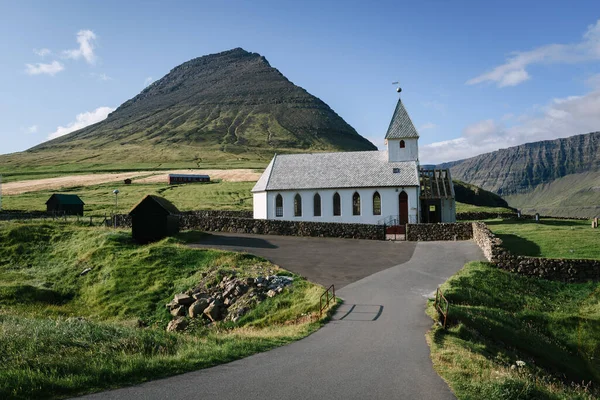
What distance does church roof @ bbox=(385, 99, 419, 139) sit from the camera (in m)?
54.4

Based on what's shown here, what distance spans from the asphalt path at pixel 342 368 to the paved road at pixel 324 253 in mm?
6716

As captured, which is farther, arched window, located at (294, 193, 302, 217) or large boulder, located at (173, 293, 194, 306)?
arched window, located at (294, 193, 302, 217)

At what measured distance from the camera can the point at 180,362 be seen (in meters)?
12.3

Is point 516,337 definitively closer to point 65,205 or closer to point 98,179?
point 65,205

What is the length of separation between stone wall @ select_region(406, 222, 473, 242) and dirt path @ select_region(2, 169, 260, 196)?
6150cm

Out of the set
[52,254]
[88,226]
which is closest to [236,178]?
[88,226]

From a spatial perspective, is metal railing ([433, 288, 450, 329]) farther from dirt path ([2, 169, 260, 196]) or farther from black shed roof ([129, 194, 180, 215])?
dirt path ([2, 169, 260, 196])

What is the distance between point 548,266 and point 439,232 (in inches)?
531

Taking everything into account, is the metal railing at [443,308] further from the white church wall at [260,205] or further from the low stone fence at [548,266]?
the white church wall at [260,205]

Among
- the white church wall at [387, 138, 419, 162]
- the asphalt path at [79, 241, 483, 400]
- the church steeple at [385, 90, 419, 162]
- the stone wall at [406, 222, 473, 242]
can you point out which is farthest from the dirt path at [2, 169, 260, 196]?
the asphalt path at [79, 241, 483, 400]

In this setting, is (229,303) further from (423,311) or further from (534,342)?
(534,342)

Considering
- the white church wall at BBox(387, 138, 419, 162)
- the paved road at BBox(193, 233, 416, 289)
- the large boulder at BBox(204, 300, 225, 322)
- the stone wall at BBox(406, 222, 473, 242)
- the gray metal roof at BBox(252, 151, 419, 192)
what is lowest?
the large boulder at BBox(204, 300, 225, 322)

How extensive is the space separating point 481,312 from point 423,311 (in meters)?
2.67

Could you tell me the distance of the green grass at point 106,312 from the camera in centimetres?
1114
